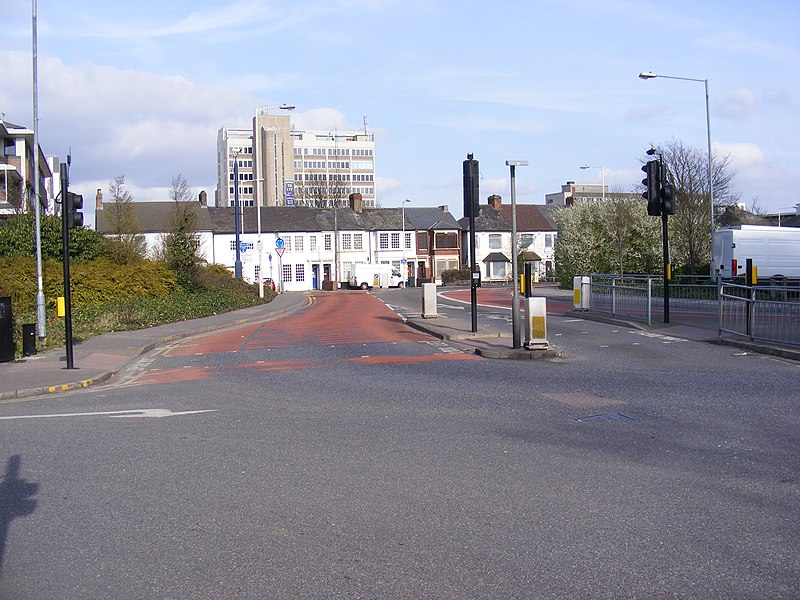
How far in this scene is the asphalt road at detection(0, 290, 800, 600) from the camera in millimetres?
5008

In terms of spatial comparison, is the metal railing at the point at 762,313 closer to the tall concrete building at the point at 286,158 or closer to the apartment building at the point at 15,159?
the apartment building at the point at 15,159

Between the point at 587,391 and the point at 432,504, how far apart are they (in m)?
5.88

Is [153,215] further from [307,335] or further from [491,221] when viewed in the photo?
[307,335]

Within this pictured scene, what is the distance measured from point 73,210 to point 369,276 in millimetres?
61492

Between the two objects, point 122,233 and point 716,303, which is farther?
point 122,233

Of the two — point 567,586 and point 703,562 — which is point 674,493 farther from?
point 567,586

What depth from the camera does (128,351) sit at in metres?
20.0

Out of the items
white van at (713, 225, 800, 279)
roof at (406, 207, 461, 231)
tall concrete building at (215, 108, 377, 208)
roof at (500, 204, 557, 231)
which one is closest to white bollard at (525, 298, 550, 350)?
white van at (713, 225, 800, 279)

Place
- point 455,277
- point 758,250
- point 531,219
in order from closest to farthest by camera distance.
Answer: point 758,250 < point 455,277 < point 531,219

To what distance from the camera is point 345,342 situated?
2055cm

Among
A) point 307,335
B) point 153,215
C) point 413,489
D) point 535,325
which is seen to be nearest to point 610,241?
point 307,335

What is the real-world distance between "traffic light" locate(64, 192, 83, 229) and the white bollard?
8.78 m

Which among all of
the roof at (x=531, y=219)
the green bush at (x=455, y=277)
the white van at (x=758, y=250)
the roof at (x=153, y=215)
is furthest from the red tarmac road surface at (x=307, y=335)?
the roof at (x=531, y=219)

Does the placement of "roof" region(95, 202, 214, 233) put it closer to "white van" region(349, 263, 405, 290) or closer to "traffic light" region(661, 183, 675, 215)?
"white van" region(349, 263, 405, 290)
